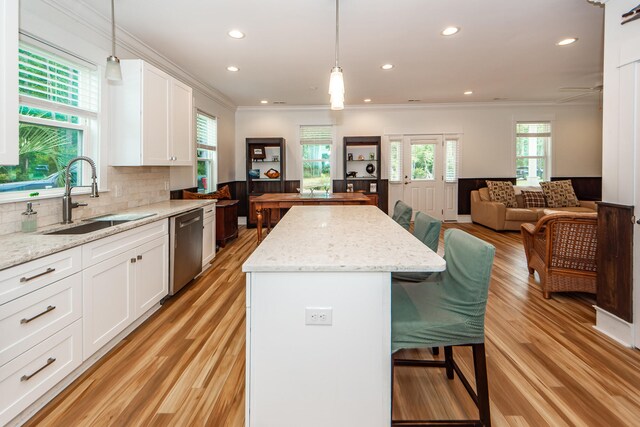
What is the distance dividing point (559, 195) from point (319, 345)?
7317mm

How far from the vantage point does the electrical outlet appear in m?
1.44

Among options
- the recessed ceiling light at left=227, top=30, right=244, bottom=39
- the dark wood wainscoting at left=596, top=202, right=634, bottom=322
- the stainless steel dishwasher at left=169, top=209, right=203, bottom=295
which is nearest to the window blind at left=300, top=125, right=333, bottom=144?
the recessed ceiling light at left=227, top=30, right=244, bottom=39

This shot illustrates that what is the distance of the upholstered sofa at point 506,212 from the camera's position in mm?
6543

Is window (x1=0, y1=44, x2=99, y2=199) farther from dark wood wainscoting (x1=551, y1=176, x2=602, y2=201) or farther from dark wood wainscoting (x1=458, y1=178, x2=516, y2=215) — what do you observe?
dark wood wainscoting (x1=551, y1=176, x2=602, y2=201)

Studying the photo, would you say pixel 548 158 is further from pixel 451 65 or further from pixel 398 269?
pixel 398 269

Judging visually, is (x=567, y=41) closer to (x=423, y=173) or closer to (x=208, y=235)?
(x=423, y=173)

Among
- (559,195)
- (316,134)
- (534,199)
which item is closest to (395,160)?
(316,134)

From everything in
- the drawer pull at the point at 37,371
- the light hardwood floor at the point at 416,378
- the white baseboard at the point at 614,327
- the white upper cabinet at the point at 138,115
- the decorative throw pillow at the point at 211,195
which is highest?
the white upper cabinet at the point at 138,115

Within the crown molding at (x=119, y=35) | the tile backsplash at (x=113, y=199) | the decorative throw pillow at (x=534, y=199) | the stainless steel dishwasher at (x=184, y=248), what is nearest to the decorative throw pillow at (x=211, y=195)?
the tile backsplash at (x=113, y=199)

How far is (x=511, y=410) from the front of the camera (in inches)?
69.4

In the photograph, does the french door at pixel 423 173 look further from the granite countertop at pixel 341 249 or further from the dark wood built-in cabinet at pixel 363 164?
the granite countertop at pixel 341 249

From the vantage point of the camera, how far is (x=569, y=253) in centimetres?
327

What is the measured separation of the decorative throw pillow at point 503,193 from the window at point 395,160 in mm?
1924

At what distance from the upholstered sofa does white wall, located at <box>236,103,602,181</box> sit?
0.86m
